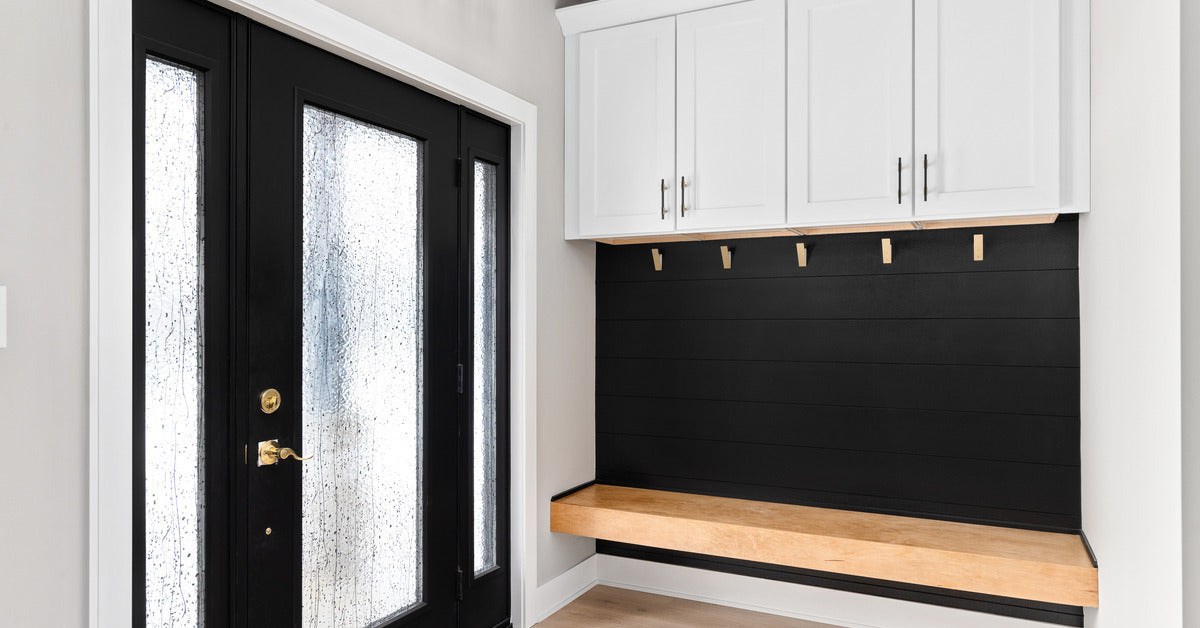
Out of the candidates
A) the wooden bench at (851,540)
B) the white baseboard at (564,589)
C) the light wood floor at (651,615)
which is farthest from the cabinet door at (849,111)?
the white baseboard at (564,589)

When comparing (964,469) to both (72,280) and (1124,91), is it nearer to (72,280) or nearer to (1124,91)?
(1124,91)

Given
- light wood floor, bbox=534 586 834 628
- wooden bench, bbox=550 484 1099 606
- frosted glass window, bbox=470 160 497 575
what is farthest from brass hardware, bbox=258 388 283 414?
light wood floor, bbox=534 586 834 628

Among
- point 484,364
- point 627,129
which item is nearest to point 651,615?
point 484,364

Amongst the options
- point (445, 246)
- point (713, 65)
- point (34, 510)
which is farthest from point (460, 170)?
point (34, 510)

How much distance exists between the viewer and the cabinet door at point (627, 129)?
3107 mm

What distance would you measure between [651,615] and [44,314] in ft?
8.05

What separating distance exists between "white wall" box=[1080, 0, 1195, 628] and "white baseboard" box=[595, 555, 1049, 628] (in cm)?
53

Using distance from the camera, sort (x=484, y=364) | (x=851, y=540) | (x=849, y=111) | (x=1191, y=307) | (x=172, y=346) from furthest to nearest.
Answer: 1. (x=484, y=364)
2. (x=849, y=111)
3. (x=851, y=540)
4. (x=172, y=346)
5. (x=1191, y=307)

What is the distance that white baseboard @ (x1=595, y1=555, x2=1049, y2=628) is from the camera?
288cm

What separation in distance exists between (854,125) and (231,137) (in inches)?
82.2

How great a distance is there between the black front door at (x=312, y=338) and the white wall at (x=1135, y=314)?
6.54 feet

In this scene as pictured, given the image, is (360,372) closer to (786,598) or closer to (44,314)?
(44,314)

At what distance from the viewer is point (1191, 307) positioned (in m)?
1.26

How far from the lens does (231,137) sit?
1.89 metres
